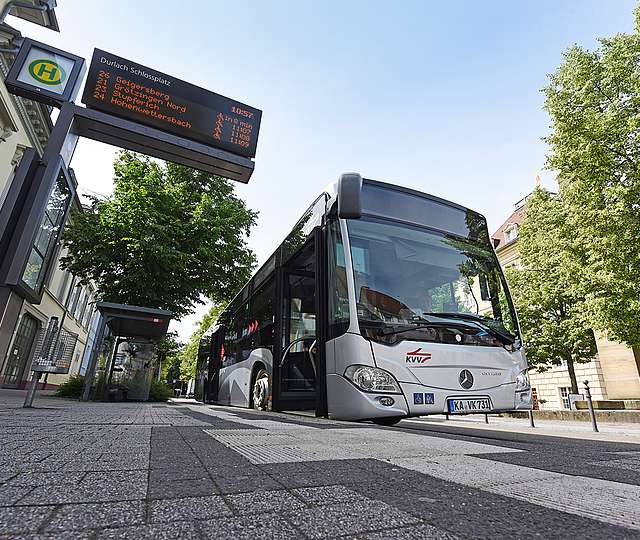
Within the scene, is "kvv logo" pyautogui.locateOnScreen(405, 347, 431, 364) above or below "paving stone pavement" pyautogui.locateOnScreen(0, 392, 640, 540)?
above

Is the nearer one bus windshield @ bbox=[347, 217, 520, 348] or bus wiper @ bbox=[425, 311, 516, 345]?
bus windshield @ bbox=[347, 217, 520, 348]

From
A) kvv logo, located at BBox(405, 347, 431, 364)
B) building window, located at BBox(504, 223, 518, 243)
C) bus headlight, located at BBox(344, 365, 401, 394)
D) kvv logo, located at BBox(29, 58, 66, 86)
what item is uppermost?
building window, located at BBox(504, 223, 518, 243)

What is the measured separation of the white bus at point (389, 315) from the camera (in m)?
4.17

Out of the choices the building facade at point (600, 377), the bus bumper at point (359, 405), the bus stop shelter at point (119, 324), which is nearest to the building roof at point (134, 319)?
the bus stop shelter at point (119, 324)

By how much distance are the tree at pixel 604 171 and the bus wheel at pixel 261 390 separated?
1132cm

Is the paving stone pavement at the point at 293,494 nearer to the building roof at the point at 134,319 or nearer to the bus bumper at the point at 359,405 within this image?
the bus bumper at the point at 359,405

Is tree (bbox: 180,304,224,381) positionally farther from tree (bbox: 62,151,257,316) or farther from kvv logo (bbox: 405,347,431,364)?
kvv logo (bbox: 405,347,431,364)

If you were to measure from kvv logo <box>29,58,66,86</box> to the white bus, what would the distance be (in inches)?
302

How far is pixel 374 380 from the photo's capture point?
13.3ft

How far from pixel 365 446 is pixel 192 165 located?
10.6 metres

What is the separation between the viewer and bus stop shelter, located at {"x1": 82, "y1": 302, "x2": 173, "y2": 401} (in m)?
→ 10.5

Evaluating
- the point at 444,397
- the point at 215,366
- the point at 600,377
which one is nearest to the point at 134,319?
the point at 215,366

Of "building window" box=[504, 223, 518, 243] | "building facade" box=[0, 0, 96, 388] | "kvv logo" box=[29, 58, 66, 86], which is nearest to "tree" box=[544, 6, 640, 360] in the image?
"building facade" box=[0, 0, 96, 388]

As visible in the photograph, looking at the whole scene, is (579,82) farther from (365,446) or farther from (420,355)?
(365,446)
